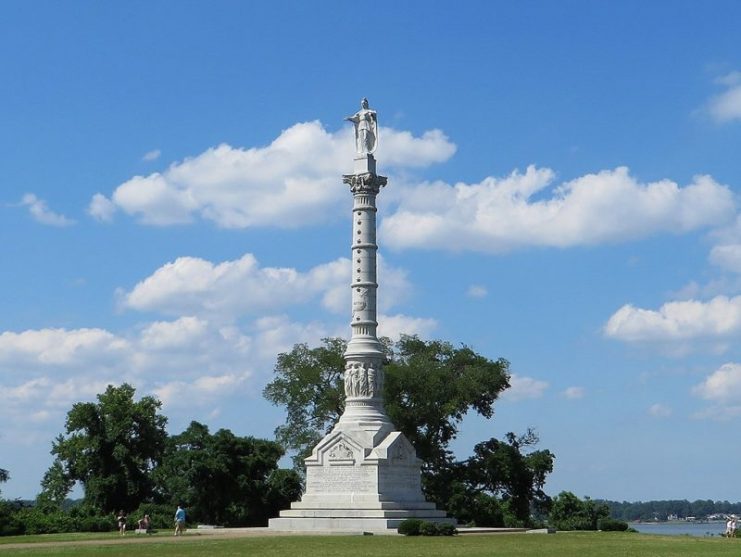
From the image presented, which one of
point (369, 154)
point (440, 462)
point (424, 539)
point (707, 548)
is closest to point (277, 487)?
point (440, 462)

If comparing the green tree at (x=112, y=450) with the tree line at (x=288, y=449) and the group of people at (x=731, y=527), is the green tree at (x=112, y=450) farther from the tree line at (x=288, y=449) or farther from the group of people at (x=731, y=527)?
the group of people at (x=731, y=527)

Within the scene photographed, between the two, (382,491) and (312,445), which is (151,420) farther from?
(382,491)

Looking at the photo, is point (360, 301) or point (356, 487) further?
point (360, 301)

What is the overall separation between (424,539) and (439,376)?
25.6 meters

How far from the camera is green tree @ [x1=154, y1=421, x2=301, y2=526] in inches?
2389

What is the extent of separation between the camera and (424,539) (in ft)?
124

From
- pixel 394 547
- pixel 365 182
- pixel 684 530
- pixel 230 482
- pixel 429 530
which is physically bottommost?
pixel 394 547

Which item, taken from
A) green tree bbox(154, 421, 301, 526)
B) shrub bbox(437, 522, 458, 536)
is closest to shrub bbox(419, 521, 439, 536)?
shrub bbox(437, 522, 458, 536)

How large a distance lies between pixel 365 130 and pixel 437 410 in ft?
58.9

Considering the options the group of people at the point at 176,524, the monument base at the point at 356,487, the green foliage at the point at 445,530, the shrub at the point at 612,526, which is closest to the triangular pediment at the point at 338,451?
the monument base at the point at 356,487

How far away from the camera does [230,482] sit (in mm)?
60969

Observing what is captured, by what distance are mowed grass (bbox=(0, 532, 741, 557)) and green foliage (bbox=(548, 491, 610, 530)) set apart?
16.7 m

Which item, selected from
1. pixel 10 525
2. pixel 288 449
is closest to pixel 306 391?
pixel 288 449

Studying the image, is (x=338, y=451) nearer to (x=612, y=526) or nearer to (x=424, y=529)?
(x=424, y=529)
